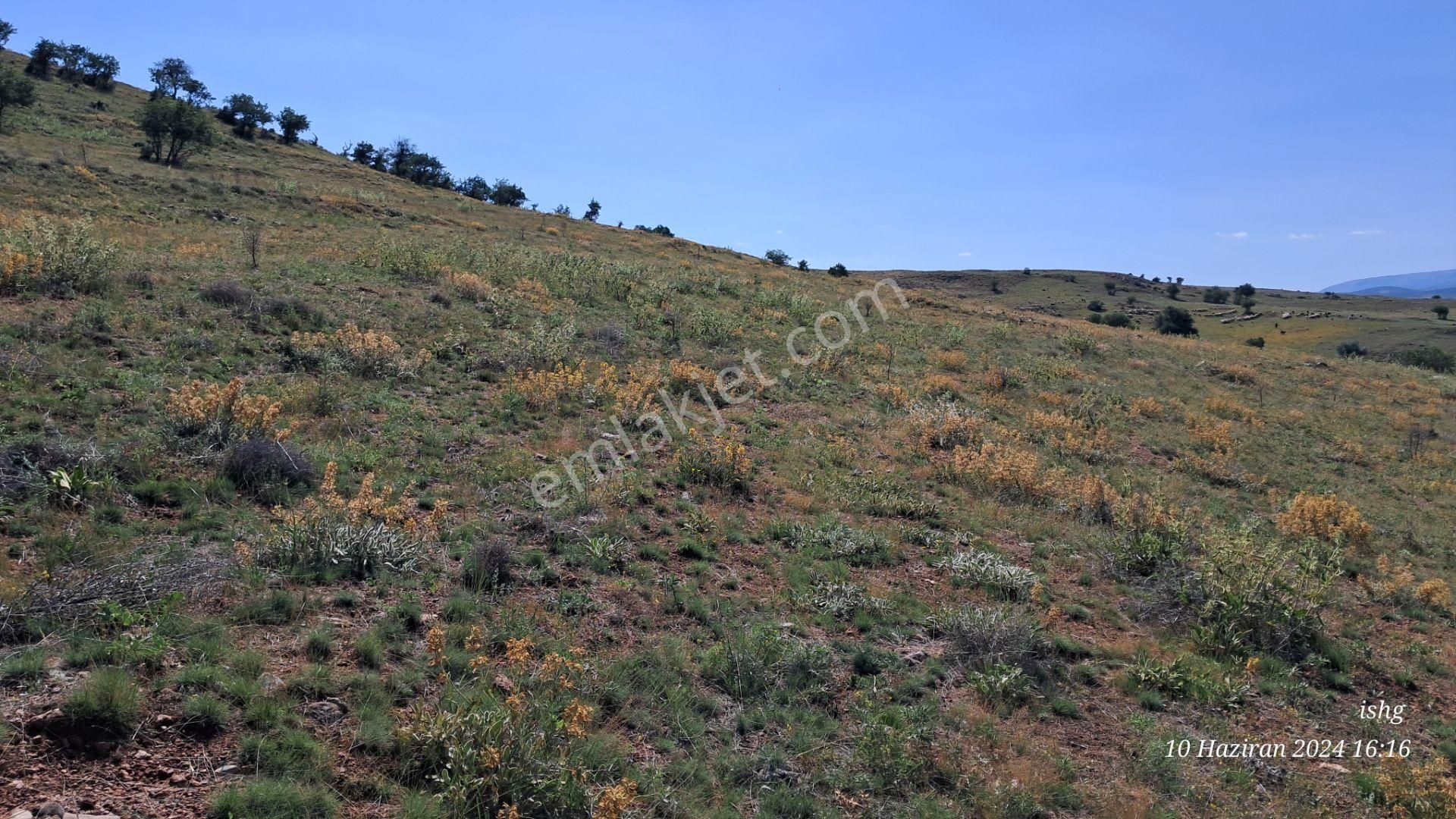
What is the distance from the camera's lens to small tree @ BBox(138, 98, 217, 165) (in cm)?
3194

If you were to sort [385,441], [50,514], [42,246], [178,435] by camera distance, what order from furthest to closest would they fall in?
[42,246], [385,441], [178,435], [50,514]

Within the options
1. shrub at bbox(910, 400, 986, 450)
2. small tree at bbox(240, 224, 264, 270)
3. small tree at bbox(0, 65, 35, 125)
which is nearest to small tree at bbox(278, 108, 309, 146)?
small tree at bbox(0, 65, 35, 125)

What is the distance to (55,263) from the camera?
1094cm

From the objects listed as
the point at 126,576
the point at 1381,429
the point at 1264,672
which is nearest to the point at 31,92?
the point at 126,576

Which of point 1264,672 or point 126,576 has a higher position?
point 126,576

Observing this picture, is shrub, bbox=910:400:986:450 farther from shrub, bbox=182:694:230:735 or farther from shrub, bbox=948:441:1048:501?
shrub, bbox=182:694:230:735

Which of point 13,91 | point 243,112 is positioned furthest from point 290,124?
point 13,91

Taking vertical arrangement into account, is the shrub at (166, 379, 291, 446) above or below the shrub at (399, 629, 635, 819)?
above

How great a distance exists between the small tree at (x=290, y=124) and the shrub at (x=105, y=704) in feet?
197

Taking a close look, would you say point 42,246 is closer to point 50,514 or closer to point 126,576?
point 50,514

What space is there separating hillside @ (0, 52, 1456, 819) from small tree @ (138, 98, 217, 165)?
64.1ft

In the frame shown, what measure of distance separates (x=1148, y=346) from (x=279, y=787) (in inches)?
1186

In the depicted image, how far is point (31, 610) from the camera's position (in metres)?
4.42

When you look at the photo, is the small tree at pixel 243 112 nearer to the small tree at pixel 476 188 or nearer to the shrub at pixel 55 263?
the small tree at pixel 476 188
